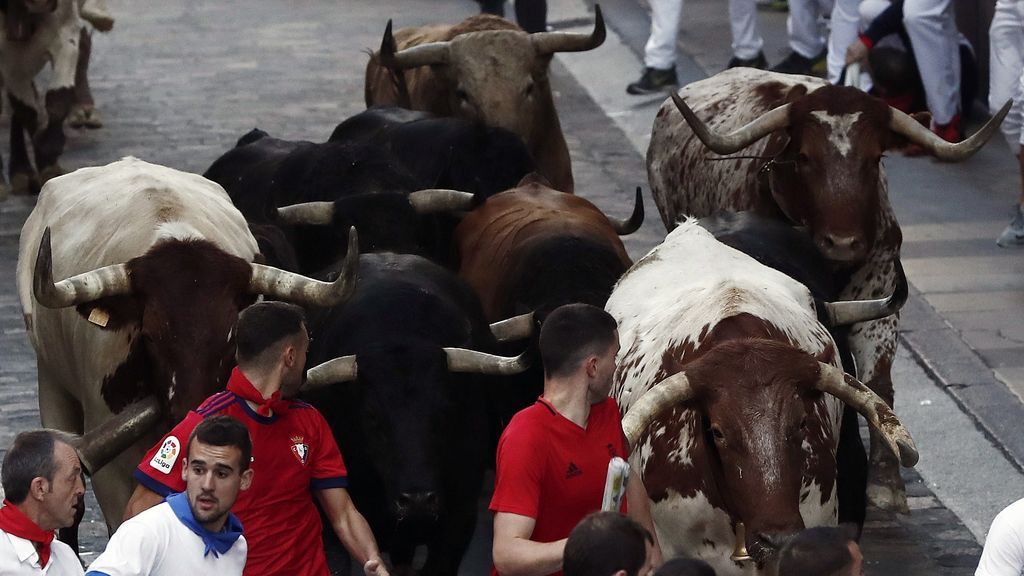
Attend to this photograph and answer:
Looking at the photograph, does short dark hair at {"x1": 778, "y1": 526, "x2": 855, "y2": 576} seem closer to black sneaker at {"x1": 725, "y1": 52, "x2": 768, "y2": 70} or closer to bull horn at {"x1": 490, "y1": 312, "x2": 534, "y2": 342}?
bull horn at {"x1": 490, "y1": 312, "x2": 534, "y2": 342}

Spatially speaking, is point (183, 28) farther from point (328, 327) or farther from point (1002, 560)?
point (1002, 560)

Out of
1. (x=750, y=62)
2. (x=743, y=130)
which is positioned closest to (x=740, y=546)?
(x=743, y=130)

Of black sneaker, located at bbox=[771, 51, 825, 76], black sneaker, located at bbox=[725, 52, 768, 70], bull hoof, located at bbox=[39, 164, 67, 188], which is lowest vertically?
black sneaker, located at bbox=[725, 52, 768, 70]

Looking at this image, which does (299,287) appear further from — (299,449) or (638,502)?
(638,502)

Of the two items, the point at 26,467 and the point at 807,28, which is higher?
the point at 26,467

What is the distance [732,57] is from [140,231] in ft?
34.6

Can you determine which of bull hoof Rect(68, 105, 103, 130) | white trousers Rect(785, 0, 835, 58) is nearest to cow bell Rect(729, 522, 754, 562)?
white trousers Rect(785, 0, 835, 58)

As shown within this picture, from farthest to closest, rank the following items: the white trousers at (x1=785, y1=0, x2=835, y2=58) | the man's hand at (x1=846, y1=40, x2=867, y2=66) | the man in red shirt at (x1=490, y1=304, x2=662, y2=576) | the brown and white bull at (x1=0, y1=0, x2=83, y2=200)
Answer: the white trousers at (x1=785, y1=0, x2=835, y2=58) → the man's hand at (x1=846, y1=40, x2=867, y2=66) → the brown and white bull at (x1=0, y1=0, x2=83, y2=200) → the man in red shirt at (x1=490, y1=304, x2=662, y2=576)

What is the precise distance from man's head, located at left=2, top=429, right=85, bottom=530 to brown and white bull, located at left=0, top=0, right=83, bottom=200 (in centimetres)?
907

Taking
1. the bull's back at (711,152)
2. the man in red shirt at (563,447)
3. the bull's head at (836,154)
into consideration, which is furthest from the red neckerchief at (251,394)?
the bull's back at (711,152)

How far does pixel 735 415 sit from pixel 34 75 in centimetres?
954

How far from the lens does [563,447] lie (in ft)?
17.1

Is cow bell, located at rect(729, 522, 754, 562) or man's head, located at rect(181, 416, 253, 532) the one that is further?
cow bell, located at rect(729, 522, 754, 562)

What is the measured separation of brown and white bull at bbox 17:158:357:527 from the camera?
622cm
